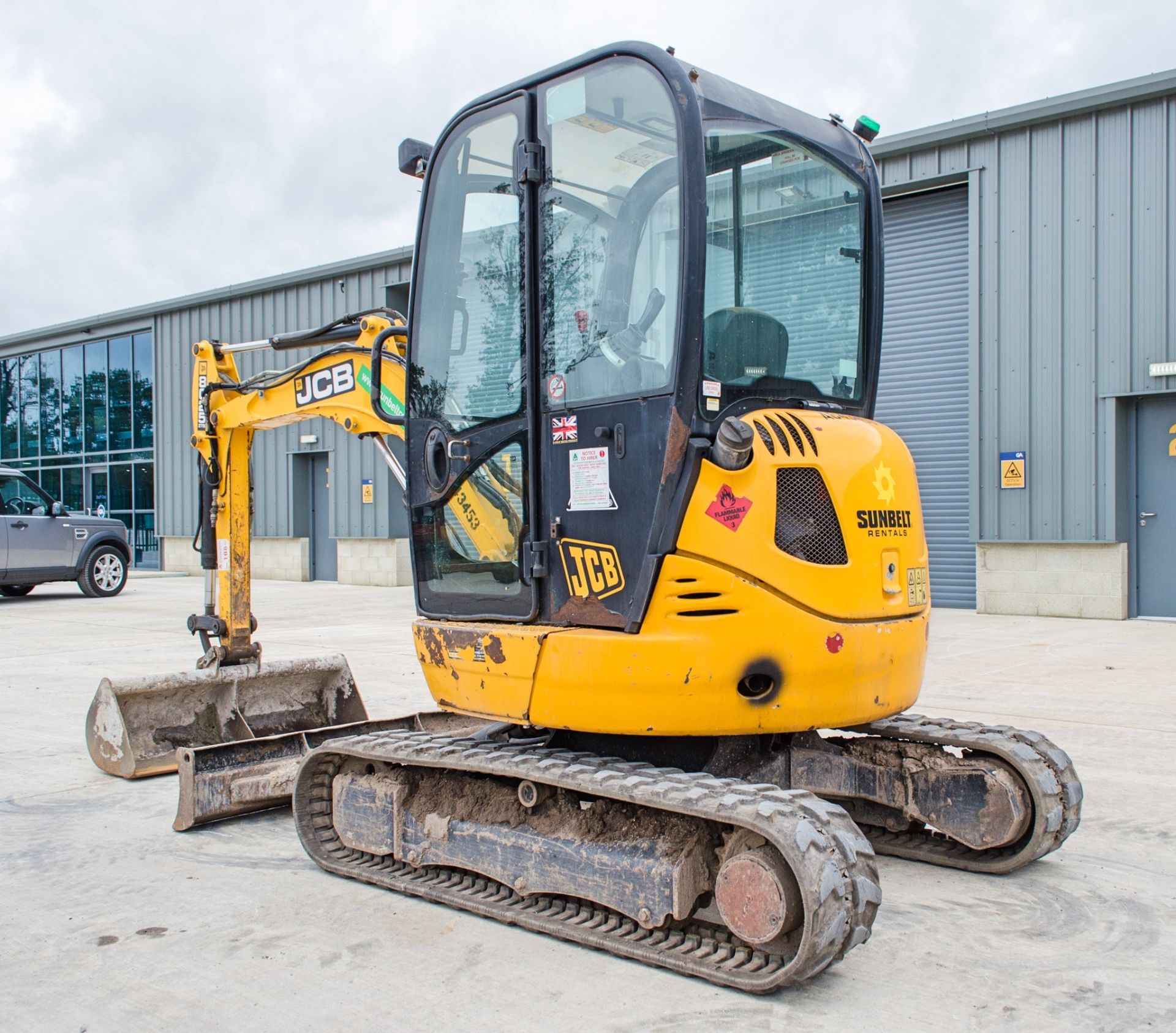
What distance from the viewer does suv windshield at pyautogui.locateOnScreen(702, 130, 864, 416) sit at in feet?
12.8

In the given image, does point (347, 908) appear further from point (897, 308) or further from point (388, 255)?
point (388, 255)

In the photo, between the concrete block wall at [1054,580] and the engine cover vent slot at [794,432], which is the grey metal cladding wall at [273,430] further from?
the engine cover vent slot at [794,432]

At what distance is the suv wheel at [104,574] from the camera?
18.9 metres

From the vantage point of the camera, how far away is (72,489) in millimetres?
31984

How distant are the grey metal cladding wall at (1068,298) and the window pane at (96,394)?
2330 cm

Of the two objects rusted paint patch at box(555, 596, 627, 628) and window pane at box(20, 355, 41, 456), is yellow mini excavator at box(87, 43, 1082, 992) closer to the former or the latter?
rusted paint patch at box(555, 596, 627, 628)

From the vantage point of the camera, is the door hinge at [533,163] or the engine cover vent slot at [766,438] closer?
the engine cover vent slot at [766,438]

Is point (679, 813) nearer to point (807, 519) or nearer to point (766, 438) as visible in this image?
point (807, 519)

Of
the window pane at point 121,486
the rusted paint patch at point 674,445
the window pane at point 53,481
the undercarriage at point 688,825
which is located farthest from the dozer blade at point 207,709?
the window pane at point 53,481

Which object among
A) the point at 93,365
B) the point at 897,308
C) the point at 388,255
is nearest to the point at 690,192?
the point at 897,308

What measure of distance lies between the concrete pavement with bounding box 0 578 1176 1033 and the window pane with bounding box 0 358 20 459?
30.3 metres

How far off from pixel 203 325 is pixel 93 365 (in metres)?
5.51

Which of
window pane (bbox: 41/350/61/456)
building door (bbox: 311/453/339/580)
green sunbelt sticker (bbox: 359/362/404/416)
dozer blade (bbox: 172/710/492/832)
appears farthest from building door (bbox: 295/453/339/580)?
green sunbelt sticker (bbox: 359/362/404/416)

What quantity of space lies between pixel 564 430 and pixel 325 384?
2005mm
